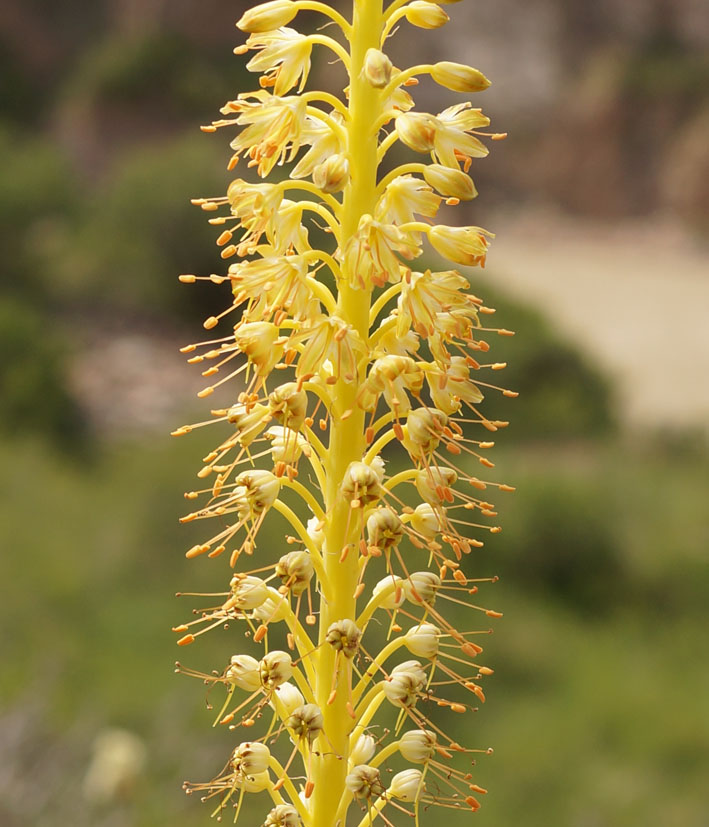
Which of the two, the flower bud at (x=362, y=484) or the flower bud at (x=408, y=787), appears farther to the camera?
the flower bud at (x=408, y=787)

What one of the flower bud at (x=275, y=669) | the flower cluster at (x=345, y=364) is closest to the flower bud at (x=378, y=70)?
the flower cluster at (x=345, y=364)

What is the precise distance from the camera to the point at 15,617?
9.03 meters

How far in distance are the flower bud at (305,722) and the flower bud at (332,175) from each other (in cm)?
71

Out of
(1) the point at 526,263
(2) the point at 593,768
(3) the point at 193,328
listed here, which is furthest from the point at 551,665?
(1) the point at 526,263

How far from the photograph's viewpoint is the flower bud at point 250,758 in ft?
5.88

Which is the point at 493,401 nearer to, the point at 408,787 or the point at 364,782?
the point at 408,787

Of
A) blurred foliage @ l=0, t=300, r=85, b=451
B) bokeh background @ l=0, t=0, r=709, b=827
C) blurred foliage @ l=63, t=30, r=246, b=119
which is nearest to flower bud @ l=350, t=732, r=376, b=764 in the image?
bokeh background @ l=0, t=0, r=709, b=827

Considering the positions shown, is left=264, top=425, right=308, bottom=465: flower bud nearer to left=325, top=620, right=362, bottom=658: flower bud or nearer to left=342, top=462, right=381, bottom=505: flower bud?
left=342, top=462, right=381, bottom=505: flower bud

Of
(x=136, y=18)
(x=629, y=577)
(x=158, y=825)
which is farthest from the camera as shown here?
(x=136, y=18)

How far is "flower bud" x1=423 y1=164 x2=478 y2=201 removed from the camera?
166 cm

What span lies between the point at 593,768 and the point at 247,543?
7.40m

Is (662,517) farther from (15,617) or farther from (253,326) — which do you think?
(253,326)

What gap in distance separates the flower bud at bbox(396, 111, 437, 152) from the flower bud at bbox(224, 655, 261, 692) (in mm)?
770

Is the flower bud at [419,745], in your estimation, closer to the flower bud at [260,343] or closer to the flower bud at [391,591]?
the flower bud at [391,591]
